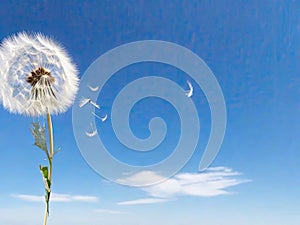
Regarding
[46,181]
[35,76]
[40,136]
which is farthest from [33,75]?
[46,181]

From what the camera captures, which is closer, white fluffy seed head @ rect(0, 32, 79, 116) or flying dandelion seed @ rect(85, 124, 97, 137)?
flying dandelion seed @ rect(85, 124, 97, 137)

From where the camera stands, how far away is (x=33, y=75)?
436 cm

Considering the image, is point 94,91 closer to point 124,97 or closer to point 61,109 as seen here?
point 61,109

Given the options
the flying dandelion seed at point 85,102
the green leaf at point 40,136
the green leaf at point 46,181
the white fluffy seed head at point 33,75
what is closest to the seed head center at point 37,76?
the white fluffy seed head at point 33,75

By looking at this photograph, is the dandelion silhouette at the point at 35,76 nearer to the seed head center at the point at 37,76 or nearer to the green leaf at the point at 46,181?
the seed head center at the point at 37,76

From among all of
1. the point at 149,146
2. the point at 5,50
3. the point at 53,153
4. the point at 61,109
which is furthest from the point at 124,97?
the point at 53,153

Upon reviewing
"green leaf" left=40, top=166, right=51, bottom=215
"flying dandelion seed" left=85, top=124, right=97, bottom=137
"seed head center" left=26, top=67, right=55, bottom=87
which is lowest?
"green leaf" left=40, top=166, right=51, bottom=215

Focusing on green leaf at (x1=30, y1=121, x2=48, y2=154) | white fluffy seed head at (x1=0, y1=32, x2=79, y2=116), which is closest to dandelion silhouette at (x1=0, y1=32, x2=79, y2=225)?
white fluffy seed head at (x1=0, y1=32, x2=79, y2=116)

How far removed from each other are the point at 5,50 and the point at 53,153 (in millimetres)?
2132

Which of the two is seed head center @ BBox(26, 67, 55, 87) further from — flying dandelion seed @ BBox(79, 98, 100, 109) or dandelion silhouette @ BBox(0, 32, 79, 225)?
flying dandelion seed @ BBox(79, 98, 100, 109)

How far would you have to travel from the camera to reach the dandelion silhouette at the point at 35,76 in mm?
4223

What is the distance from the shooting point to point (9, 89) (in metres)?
4.60

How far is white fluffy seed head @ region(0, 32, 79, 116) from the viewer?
4266 mm

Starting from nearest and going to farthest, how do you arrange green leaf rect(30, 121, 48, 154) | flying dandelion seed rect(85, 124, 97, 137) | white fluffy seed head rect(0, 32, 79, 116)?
green leaf rect(30, 121, 48, 154), flying dandelion seed rect(85, 124, 97, 137), white fluffy seed head rect(0, 32, 79, 116)
